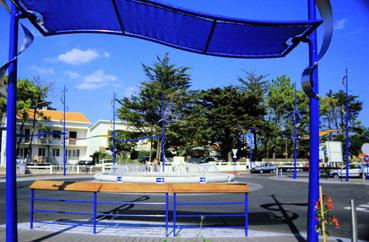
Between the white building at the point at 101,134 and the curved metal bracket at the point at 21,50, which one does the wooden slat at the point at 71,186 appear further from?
the white building at the point at 101,134

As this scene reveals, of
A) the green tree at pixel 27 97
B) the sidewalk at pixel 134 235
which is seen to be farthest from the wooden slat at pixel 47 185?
the green tree at pixel 27 97

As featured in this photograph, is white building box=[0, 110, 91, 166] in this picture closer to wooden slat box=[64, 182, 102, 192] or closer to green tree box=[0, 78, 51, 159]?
green tree box=[0, 78, 51, 159]

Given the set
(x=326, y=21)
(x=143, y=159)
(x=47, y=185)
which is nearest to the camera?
(x=326, y=21)

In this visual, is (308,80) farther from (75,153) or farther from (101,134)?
(101,134)

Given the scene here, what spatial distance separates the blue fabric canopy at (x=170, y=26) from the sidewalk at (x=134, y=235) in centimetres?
384

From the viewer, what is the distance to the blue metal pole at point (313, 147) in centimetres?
690

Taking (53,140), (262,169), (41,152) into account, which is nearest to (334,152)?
(262,169)

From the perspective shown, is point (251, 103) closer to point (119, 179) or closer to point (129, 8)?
point (119, 179)

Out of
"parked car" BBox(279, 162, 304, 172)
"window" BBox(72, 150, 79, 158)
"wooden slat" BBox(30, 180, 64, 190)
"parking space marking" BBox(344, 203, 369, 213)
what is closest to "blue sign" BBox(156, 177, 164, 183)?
"parking space marking" BBox(344, 203, 369, 213)

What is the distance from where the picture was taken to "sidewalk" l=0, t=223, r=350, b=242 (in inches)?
317

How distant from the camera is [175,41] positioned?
7375mm

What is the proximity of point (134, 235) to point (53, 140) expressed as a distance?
198 ft

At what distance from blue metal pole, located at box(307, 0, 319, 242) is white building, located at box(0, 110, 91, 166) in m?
52.2

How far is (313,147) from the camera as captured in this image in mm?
7051
